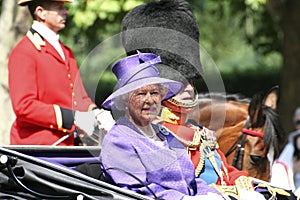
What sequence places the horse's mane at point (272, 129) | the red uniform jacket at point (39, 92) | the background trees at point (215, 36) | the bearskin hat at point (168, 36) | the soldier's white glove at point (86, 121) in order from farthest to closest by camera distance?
the background trees at point (215, 36)
the horse's mane at point (272, 129)
the red uniform jacket at point (39, 92)
the soldier's white glove at point (86, 121)
the bearskin hat at point (168, 36)

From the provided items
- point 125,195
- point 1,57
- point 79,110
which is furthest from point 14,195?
point 1,57

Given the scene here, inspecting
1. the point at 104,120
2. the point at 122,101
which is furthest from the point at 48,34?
the point at 122,101

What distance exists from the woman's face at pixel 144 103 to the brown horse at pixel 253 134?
1643mm

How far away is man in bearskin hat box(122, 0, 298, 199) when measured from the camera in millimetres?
4520

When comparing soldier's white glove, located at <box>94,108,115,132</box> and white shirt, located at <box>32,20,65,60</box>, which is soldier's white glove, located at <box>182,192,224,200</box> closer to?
soldier's white glove, located at <box>94,108,115,132</box>

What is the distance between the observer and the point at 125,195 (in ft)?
13.3

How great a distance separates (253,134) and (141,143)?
209 cm

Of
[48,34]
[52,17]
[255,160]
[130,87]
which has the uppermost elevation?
[130,87]

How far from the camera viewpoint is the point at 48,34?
5754 mm

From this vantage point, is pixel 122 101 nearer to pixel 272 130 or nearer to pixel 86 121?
pixel 86 121

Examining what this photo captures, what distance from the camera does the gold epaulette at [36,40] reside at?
18.6 ft

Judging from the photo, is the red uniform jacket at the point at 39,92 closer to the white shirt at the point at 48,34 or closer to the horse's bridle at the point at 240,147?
the white shirt at the point at 48,34

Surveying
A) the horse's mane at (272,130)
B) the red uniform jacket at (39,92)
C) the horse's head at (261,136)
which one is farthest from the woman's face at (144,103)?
Result: the horse's mane at (272,130)

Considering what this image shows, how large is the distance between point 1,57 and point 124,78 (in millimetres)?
4077
